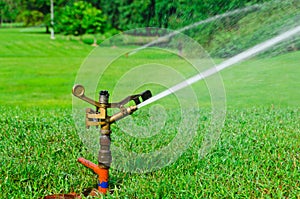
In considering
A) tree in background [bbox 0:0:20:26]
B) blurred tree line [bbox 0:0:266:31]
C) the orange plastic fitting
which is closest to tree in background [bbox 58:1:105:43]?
blurred tree line [bbox 0:0:266:31]

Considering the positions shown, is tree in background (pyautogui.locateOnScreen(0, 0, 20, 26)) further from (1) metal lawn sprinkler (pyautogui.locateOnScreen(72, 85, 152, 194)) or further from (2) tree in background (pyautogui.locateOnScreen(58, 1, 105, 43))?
(1) metal lawn sprinkler (pyautogui.locateOnScreen(72, 85, 152, 194))

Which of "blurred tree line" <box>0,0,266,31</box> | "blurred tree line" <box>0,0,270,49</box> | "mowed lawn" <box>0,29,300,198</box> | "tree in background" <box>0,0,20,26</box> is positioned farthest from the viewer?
"tree in background" <box>0,0,20,26</box>

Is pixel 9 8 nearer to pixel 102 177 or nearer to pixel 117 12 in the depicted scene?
pixel 117 12

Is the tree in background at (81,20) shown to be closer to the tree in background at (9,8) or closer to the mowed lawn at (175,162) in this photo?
the tree in background at (9,8)

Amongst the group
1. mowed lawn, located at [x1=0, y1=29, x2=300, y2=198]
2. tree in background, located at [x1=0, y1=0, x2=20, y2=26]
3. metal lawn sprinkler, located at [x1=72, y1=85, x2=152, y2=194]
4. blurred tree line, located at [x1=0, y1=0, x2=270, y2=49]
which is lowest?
mowed lawn, located at [x1=0, y1=29, x2=300, y2=198]

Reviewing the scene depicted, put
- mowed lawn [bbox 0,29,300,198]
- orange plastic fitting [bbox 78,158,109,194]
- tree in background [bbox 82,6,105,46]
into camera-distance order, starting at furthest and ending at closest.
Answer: tree in background [bbox 82,6,105,46]
mowed lawn [bbox 0,29,300,198]
orange plastic fitting [bbox 78,158,109,194]

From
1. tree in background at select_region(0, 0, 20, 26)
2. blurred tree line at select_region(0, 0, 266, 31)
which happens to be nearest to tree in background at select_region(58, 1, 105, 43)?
blurred tree line at select_region(0, 0, 266, 31)

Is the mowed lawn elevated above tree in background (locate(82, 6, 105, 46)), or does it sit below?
below

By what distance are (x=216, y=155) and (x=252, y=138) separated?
1.91ft

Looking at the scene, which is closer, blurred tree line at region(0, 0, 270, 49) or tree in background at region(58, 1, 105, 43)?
blurred tree line at region(0, 0, 270, 49)

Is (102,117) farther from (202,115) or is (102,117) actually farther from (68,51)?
(68,51)

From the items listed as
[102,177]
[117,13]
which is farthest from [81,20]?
[102,177]

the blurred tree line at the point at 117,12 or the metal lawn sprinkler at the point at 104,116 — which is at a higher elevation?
the blurred tree line at the point at 117,12

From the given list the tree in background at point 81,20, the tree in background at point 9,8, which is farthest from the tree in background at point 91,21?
the tree in background at point 9,8
